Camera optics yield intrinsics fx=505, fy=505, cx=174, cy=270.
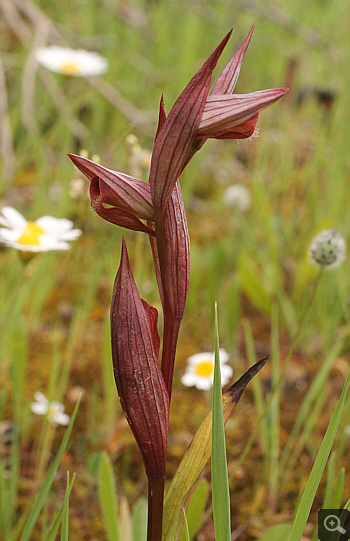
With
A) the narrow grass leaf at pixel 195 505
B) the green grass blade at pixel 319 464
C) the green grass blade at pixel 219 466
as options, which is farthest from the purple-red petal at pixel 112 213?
the narrow grass leaf at pixel 195 505

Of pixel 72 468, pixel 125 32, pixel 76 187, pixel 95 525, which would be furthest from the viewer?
pixel 125 32

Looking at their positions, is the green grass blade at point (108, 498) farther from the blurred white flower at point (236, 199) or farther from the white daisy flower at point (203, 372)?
the blurred white flower at point (236, 199)

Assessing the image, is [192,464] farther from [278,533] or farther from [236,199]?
[236,199]

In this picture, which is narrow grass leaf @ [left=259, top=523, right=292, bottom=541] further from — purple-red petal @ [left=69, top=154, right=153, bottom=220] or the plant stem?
purple-red petal @ [left=69, top=154, right=153, bottom=220]

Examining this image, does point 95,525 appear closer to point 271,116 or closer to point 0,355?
point 0,355

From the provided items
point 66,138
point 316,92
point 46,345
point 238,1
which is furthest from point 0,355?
point 238,1

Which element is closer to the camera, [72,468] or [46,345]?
[72,468]

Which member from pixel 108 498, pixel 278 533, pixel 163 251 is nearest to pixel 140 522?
pixel 108 498
